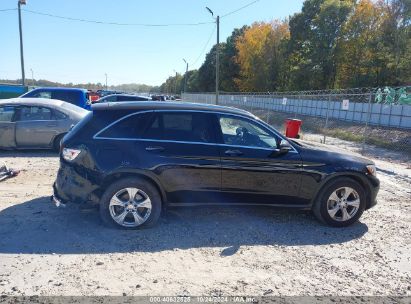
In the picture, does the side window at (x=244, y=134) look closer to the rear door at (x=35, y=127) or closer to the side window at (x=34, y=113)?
the rear door at (x=35, y=127)

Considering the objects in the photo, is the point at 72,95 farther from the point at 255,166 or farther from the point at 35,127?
the point at 255,166

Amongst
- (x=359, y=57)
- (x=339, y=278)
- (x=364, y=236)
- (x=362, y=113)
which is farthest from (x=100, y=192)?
(x=359, y=57)

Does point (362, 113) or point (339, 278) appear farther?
point (362, 113)

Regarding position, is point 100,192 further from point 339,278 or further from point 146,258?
point 339,278

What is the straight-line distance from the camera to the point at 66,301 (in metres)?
3.47

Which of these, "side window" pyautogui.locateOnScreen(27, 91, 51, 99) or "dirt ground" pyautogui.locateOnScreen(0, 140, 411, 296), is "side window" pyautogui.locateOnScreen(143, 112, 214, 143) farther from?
"side window" pyautogui.locateOnScreen(27, 91, 51, 99)

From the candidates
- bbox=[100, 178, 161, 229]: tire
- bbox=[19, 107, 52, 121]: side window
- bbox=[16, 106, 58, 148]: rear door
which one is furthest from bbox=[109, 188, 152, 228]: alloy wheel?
bbox=[19, 107, 52, 121]: side window

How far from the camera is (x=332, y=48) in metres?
47.7

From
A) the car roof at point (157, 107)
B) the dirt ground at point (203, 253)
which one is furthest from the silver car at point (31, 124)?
the car roof at point (157, 107)

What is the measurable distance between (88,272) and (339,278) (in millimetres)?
2613

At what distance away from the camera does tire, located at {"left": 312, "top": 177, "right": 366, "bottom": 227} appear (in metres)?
5.54

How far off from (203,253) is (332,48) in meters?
47.8

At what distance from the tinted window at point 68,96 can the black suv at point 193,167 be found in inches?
382

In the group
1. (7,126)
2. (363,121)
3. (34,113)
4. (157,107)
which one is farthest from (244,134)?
(363,121)
